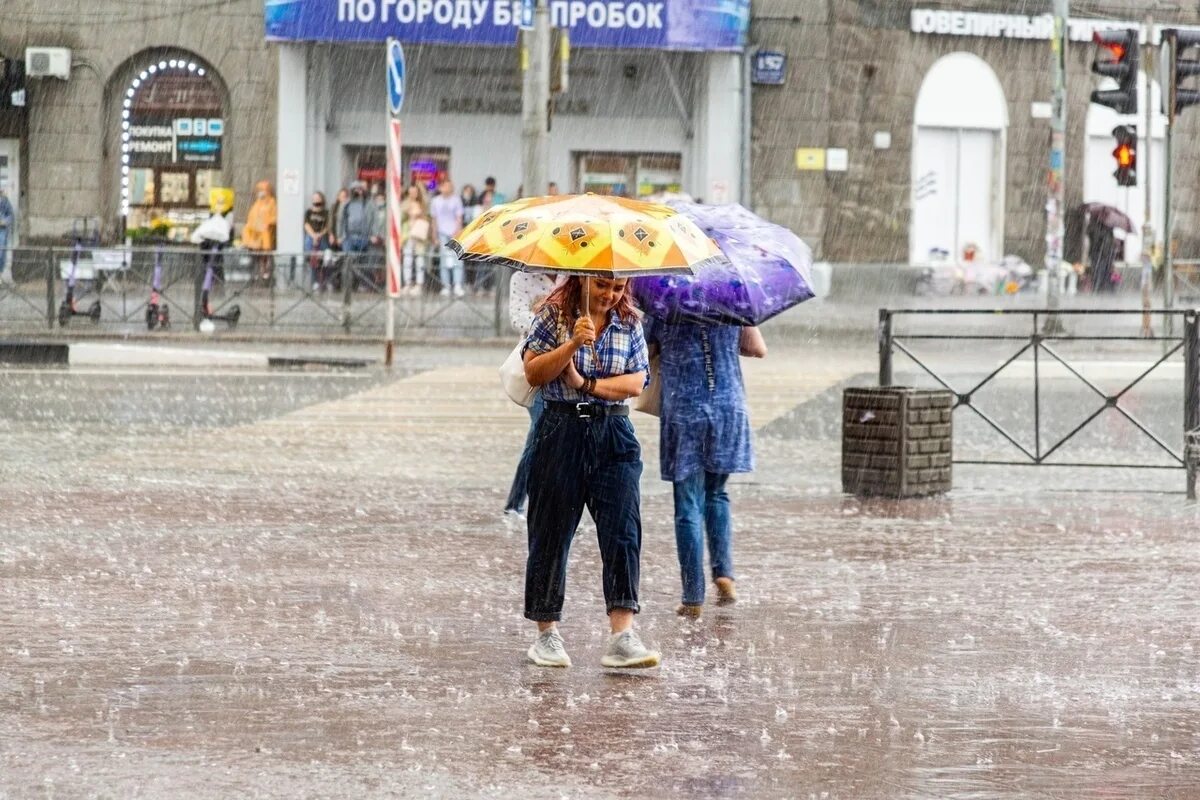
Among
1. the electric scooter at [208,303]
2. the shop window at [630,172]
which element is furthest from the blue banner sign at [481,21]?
the electric scooter at [208,303]

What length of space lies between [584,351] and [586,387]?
0.12 metres

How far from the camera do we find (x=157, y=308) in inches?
1027

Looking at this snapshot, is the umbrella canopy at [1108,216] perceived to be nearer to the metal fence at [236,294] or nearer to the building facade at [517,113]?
the building facade at [517,113]

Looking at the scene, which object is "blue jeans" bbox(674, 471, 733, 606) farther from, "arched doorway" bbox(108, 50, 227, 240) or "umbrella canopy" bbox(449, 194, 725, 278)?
"arched doorway" bbox(108, 50, 227, 240)

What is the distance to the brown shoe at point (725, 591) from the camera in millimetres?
8625

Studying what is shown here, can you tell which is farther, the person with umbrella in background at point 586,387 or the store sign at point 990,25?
the store sign at point 990,25

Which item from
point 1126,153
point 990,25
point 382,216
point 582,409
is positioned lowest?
point 582,409

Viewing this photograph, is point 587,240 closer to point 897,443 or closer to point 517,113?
point 897,443

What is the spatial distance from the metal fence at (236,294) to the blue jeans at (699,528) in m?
17.3

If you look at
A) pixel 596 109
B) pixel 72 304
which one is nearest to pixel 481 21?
pixel 596 109

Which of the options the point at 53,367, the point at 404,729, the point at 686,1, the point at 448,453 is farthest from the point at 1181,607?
the point at 686,1

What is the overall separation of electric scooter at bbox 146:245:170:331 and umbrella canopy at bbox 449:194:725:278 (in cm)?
1909

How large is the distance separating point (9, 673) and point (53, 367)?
15106 millimetres

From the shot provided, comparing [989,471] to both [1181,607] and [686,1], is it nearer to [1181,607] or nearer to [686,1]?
[1181,607]
